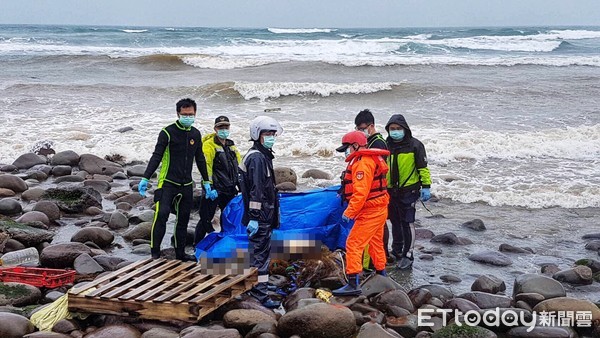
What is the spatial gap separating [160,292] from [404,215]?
346 cm

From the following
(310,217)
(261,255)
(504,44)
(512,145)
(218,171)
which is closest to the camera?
(261,255)

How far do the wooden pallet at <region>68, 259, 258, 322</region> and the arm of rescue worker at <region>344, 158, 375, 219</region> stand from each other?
1259mm

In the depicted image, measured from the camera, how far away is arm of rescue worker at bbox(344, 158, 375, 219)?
260 inches

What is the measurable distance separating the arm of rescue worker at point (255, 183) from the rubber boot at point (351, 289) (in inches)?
49.2

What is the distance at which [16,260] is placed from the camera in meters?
7.35

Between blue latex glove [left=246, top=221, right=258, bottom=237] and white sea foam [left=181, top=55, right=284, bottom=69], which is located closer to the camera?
blue latex glove [left=246, top=221, right=258, bottom=237]

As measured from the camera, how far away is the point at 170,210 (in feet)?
24.5

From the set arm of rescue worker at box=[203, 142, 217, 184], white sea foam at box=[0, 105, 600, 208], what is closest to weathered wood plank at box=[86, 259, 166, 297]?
arm of rescue worker at box=[203, 142, 217, 184]

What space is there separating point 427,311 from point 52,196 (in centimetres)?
677

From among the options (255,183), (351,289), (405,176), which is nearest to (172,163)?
(255,183)

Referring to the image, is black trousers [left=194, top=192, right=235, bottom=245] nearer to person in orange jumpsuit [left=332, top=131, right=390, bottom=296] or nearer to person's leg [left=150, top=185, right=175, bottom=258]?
person's leg [left=150, top=185, right=175, bottom=258]

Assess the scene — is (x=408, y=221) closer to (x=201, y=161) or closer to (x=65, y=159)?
(x=201, y=161)

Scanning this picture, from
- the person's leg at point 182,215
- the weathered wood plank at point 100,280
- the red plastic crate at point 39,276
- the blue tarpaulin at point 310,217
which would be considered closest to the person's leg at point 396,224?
the blue tarpaulin at point 310,217

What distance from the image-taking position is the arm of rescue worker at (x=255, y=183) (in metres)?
6.36
